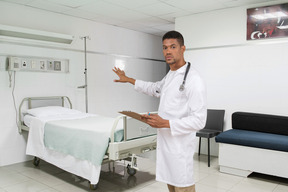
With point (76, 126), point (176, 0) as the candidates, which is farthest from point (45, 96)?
point (176, 0)

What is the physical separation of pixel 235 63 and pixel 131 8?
7.02ft

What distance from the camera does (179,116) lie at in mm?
1824

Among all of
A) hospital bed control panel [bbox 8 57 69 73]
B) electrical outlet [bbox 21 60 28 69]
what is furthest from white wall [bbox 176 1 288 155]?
electrical outlet [bbox 21 60 28 69]

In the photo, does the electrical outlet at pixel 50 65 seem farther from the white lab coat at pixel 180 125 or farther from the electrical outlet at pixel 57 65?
the white lab coat at pixel 180 125

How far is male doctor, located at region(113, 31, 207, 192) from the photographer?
5.57ft

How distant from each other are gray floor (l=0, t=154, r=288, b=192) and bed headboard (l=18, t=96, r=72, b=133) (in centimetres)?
76

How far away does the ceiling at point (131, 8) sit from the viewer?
433cm

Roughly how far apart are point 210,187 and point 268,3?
312cm

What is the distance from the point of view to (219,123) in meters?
4.70

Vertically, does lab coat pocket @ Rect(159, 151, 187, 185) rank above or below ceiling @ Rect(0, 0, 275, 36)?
below

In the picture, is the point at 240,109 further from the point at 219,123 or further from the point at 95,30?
the point at 95,30

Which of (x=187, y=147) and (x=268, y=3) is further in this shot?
(x=268, y=3)

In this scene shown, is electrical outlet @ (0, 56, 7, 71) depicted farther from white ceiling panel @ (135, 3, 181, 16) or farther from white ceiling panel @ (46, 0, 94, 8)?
white ceiling panel @ (135, 3, 181, 16)

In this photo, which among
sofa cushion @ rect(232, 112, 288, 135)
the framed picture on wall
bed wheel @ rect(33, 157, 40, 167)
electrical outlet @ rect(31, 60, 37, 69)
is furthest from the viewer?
electrical outlet @ rect(31, 60, 37, 69)
